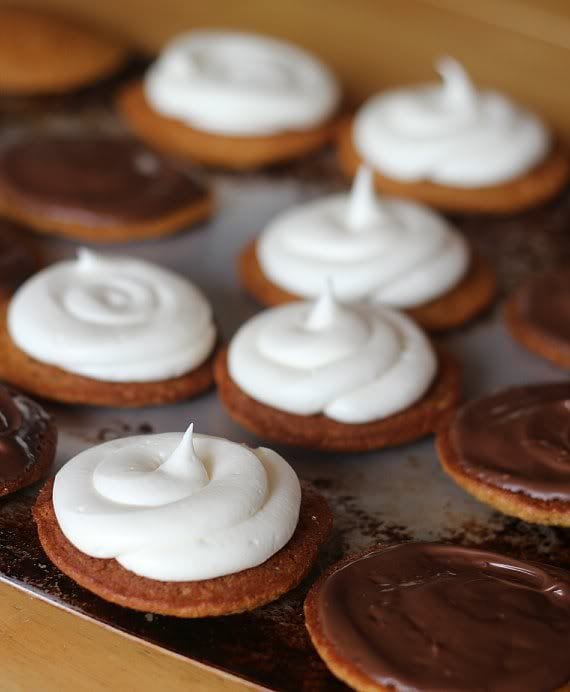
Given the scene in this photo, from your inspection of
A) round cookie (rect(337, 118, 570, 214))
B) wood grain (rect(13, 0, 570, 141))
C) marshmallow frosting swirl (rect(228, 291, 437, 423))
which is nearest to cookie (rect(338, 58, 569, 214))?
round cookie (rect(337, 118, 570, 214))

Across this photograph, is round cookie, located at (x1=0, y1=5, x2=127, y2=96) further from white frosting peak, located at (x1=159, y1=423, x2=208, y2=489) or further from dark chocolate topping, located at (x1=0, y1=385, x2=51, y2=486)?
white frosting peak, located at (x1=159, y1=423, x2=208, y2=489)

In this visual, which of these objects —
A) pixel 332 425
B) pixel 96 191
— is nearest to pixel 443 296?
pixel 332 425

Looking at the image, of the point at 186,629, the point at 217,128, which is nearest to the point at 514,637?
the point at 186,629

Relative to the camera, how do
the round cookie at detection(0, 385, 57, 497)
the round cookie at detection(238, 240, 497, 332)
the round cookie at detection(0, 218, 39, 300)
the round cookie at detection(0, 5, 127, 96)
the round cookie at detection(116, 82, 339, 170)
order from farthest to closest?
1. the round cookie at detection(0, 5, 127, 96)
2. the round cookie at detection(116, 82, 339, 170)
3. the round cookie at detection(238, 240, 497, 332)
4. the round cookie at detection(0, 218, 39, 300)
5. the round cookie at detection(0, 385, 57, 497)

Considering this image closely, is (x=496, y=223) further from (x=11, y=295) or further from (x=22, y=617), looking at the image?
(x=22, y=617)

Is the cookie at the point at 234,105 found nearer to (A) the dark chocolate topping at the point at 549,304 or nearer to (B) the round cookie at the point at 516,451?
(A) the dark chocolate topping at the point at 549,304

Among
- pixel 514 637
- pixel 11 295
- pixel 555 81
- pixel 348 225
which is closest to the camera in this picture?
pixel 514 637

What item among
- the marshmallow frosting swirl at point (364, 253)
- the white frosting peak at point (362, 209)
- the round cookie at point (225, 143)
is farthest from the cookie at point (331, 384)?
the round cookie at point (225, 143)
